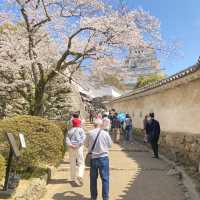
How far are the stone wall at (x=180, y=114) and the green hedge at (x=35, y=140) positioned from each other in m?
4.59

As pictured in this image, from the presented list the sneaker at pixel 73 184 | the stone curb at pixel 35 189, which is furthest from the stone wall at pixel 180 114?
the stone curb at pixel 35 189

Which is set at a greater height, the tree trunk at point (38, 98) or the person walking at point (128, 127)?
the tree trunk at point (38, 98)

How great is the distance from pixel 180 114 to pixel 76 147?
6.23m

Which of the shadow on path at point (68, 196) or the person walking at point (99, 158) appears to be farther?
the shadow on path at point (68, 196)

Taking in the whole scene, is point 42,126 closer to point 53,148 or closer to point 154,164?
point 53,148

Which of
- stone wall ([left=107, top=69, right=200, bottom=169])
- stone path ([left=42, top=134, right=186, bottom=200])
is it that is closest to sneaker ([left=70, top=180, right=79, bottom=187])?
stone path ([left=42, top=134, right=186, bottom=200])

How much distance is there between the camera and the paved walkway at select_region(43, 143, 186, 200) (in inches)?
342

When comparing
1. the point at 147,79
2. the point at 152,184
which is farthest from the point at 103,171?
the point at 147,79

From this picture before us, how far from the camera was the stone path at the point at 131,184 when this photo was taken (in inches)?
342

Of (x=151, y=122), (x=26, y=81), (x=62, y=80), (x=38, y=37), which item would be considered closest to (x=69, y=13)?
(x=38, y=37)

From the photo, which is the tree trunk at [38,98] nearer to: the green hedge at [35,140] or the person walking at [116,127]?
the green hedge at [35,140]

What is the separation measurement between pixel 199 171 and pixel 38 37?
8.87 meters

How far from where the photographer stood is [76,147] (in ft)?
33.1

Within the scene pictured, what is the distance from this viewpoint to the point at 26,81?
1767 cm
